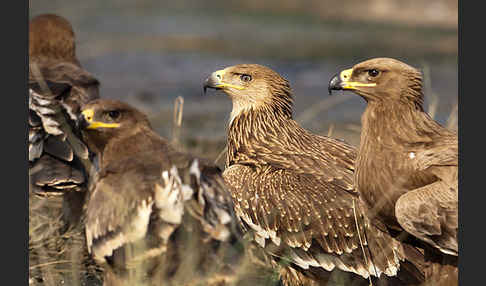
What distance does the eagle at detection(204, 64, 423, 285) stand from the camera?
552 centimetres

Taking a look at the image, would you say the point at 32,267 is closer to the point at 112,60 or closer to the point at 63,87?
the point at 63,87

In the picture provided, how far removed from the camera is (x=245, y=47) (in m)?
16.1

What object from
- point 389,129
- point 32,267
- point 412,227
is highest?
point 389,129

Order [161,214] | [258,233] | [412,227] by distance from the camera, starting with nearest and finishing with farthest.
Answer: [161,214]
[412,227]
[258,233]

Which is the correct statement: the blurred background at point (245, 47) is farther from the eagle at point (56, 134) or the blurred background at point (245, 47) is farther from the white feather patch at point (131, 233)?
the white feather patch at point (131, 233)

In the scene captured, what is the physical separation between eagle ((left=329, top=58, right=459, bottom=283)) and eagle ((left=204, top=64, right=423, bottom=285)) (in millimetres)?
250

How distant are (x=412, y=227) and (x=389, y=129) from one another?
646mm

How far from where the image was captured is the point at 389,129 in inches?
209

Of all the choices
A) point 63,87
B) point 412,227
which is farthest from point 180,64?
point 412,227

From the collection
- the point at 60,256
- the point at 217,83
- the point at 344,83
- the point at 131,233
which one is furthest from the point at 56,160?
the point at 131,233

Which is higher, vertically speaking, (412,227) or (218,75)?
(218,75)

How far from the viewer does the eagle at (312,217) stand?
552cm

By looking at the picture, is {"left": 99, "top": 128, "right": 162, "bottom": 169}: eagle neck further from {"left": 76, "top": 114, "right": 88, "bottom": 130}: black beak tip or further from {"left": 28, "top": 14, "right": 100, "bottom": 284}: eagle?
{"left": 28, "top": 14, "right": 100, "bottom": 284}: eagle

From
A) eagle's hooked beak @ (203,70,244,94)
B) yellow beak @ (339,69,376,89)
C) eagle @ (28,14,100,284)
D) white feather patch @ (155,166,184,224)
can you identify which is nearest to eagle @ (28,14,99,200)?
eagle @ (28,14,100,284)
